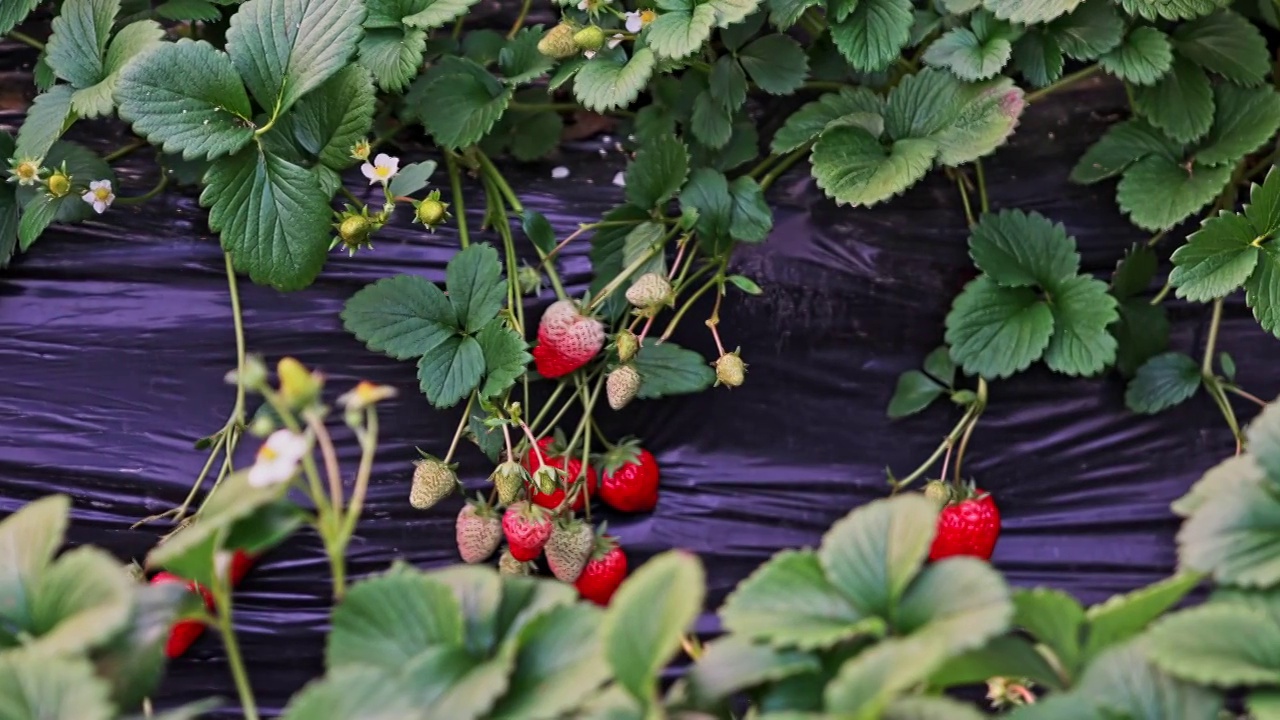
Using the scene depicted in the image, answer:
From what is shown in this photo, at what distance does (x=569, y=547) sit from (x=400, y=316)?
278mm

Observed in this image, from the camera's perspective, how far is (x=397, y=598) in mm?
500

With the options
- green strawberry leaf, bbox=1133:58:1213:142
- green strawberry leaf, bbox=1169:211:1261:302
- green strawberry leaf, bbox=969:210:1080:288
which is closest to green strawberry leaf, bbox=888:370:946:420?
green strawberry leaf, bbox=969:210:1080:288

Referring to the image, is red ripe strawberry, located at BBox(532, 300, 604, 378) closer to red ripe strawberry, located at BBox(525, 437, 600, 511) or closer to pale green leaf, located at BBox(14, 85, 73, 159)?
red ripe strawberry, located at BBox(525, 437, 600, 511)

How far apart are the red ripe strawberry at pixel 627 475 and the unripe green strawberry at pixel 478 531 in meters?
0.12

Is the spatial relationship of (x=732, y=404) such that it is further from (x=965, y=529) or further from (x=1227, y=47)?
(x=1227, y=47)

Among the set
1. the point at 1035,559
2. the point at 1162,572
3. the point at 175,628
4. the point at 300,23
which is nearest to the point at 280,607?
the point at 175,628

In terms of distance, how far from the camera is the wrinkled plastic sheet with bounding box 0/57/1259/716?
3.51 ft

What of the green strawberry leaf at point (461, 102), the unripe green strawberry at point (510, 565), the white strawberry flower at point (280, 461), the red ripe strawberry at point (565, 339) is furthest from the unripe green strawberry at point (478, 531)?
the white strawberry flower at point (280, 461)

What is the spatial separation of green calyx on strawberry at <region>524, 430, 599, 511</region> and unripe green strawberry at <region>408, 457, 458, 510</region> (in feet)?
0.26

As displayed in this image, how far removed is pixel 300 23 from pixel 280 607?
1.88 feet

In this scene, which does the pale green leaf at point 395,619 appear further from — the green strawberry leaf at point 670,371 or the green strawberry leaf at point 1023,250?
the green strawberry leaf at point 1023,250

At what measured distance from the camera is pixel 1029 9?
96cm

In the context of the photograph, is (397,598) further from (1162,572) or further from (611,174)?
(1162,572)

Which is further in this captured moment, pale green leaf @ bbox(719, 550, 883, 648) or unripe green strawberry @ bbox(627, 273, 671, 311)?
unripe green strawberry @ bbox(627, 273, 671, 311)
